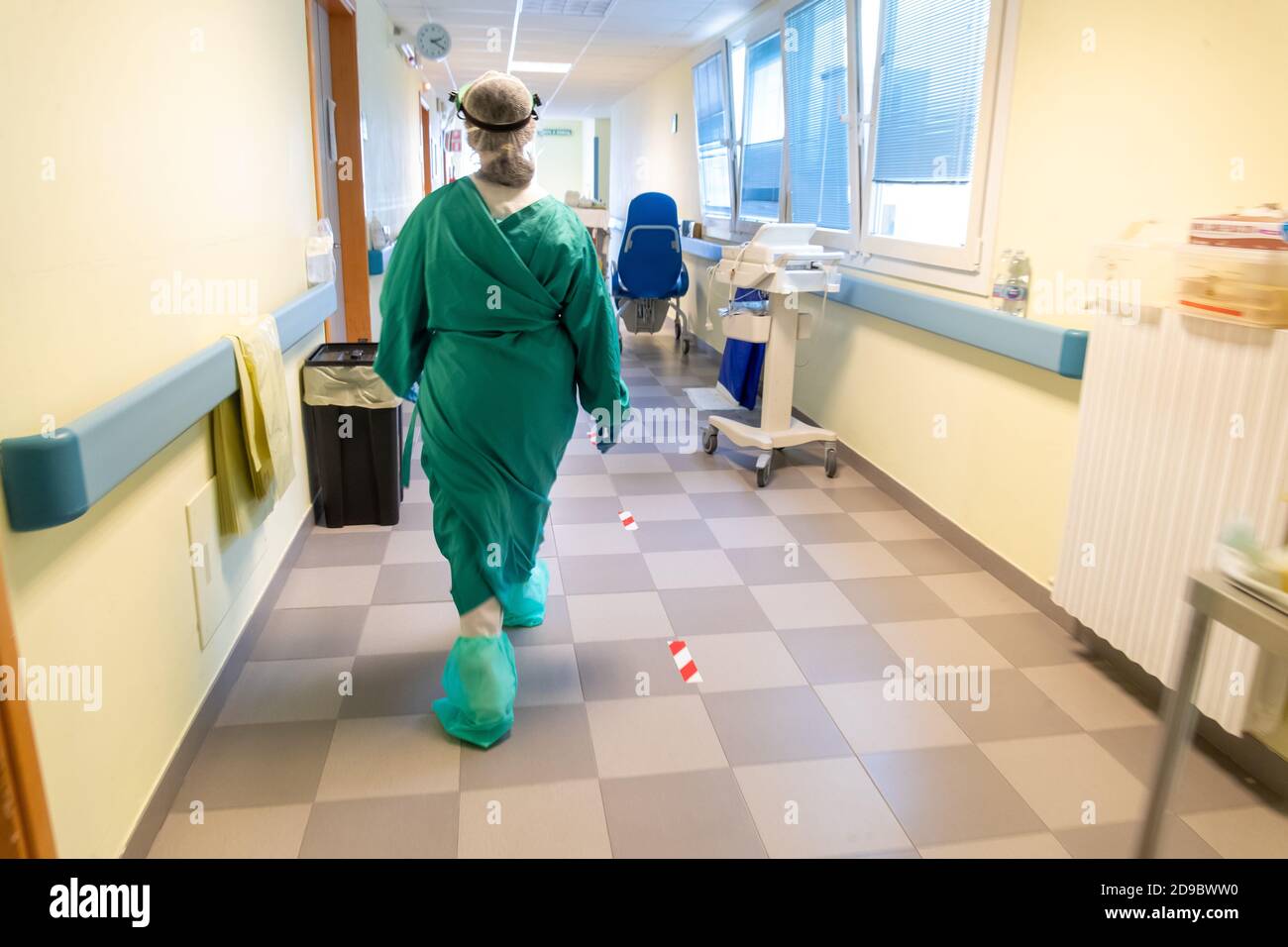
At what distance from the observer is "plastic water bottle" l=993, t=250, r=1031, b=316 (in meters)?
2.79

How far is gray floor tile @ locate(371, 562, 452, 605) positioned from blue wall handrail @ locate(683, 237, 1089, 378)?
1914 mm

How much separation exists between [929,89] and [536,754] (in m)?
2.98

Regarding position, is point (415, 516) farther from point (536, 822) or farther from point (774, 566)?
point (536, 822)

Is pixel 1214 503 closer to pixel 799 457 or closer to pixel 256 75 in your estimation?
pixel 799 457

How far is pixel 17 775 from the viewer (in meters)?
1.21

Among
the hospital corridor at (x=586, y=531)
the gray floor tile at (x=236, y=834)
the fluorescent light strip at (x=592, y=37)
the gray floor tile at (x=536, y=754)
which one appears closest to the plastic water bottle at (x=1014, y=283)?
the hospital corridor at (x=586, y=531)

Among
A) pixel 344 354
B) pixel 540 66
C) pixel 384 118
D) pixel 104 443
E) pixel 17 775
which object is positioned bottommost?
pixel 17 775

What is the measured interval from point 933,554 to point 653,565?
1.04m

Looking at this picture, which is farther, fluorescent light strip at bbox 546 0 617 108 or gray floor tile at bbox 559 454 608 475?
fluorescent light strip at bbox 546 0 617 108

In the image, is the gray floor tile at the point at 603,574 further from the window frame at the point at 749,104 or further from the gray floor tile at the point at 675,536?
the window frame at the point at 749,104

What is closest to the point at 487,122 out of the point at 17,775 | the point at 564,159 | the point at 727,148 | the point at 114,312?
the point at 114,312

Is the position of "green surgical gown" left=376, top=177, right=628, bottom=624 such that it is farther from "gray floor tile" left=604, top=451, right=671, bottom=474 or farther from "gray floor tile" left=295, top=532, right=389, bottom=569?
"gray floor tile" left=604, top=451, right=671, bottom=474

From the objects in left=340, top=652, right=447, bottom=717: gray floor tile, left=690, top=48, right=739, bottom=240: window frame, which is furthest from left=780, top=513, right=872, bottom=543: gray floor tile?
left=690, top=48, right=739, bottom=240: window frame

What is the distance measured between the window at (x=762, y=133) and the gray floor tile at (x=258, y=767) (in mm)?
4387
